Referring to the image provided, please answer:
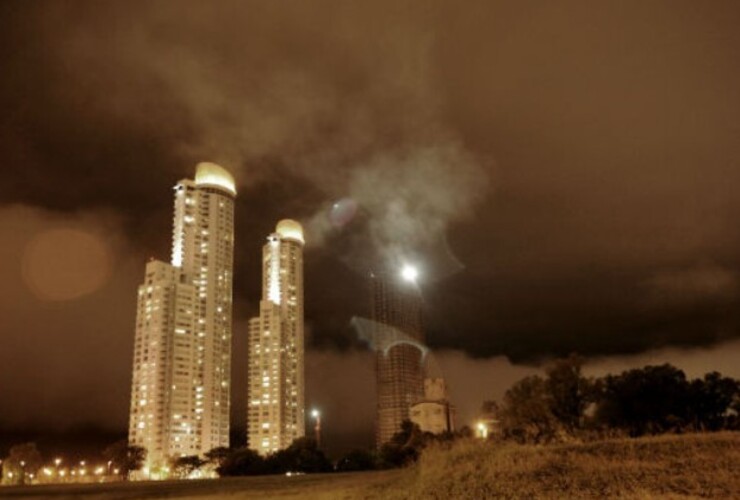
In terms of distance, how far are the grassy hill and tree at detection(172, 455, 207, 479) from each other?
117 m

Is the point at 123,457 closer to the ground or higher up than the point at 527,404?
closer to the ground

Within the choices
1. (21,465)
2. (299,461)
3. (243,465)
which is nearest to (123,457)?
(21,465)

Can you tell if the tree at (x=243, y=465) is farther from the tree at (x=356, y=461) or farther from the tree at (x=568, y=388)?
the tree at (x=568, y=388)

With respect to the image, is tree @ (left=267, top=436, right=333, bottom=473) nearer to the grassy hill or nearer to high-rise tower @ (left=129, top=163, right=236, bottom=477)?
the grassy hill

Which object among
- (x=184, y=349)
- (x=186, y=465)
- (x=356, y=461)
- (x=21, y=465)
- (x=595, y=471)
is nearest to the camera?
(x=595, y=471)

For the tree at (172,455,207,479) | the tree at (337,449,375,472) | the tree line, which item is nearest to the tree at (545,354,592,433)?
the tree line

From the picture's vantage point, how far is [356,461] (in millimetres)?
82812

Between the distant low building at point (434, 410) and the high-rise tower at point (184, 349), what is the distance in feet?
181

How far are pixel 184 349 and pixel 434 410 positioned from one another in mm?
67889

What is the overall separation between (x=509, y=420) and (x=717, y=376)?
2155cm

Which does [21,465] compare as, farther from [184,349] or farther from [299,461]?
[299,461]

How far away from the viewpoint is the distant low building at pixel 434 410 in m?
154

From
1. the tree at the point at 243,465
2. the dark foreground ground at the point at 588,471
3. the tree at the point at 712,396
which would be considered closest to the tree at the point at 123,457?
the tree at the point at 243,465

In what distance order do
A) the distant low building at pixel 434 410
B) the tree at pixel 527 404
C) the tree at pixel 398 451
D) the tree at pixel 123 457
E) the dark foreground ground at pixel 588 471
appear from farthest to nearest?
1. the distant low building at pixel 434 410
2. the tree at pixel 123 457
3. the tree at pixel 398 451
4. the tree at pixel 527 404
5. the dark foreground ground at pixel 588 471
